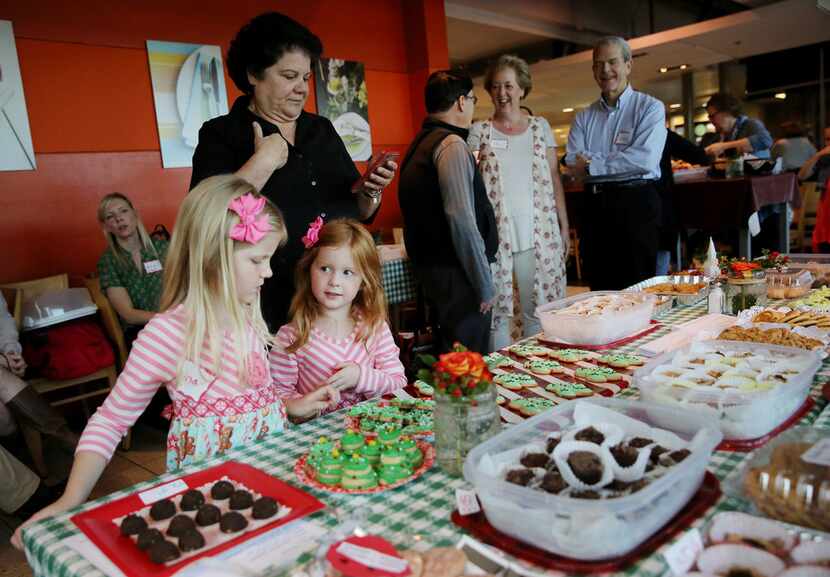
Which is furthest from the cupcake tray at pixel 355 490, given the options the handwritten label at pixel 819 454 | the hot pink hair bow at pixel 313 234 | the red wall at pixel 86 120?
the red wall at pixel 86 120

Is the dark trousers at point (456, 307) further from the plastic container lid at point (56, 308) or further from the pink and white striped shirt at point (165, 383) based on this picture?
the plastic container lid at point (56, 308)

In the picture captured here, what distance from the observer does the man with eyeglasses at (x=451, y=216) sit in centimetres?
260

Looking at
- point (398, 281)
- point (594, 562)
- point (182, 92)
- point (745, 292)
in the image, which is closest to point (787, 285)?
point (745, 292)

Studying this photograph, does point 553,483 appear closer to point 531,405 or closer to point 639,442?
point 639,442

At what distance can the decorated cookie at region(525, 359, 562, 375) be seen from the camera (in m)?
1.69

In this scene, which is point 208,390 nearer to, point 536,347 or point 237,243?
point 237,243

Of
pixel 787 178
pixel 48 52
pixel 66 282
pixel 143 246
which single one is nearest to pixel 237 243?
pixel 143 246

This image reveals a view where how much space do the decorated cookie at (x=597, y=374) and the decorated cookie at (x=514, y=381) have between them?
0.13 meters

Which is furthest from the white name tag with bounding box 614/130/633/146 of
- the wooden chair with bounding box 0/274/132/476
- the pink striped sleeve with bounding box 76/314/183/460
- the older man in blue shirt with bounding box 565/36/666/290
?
the wooden chair with bounding box 0/274/132/476

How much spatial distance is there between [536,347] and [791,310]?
80cm

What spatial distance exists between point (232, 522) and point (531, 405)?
0.72 meters

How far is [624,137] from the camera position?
326 centimetres

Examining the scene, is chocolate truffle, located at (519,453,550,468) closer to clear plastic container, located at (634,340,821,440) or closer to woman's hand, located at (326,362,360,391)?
clear plastic container, located at (634,340,821,440)

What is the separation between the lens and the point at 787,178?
4.54 meters
